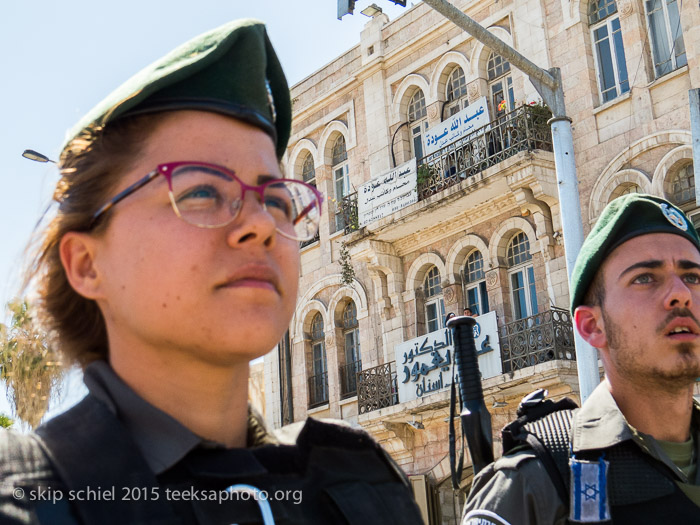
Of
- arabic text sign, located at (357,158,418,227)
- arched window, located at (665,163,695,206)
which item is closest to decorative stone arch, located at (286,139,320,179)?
arabic text sign, located at (357,158,418,227)

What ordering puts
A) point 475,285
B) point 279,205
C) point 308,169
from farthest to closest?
1. point 308,169
2. point 475,285
3. point 279,205

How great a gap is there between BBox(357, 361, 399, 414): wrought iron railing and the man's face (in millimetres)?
15685

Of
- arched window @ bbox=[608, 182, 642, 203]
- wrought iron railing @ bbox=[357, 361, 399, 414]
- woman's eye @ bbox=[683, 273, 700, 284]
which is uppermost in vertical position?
arched window @ bbox=[608, 182, 642, 203]

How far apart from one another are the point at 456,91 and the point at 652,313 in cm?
1682

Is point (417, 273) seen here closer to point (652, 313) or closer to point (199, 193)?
point (652, 313)

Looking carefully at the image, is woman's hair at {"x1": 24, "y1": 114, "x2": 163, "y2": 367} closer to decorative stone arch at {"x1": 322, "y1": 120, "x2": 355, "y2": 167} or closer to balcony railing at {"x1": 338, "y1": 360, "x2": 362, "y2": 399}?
balcony railing at {"x1": 338, "y1": 360, "x2": 362, "y2": 399}

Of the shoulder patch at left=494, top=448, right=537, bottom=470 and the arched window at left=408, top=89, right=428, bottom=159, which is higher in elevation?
the arched window at left=408, top=89, right=428, bottom=159

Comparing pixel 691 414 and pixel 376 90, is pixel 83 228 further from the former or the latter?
pixel 376 90

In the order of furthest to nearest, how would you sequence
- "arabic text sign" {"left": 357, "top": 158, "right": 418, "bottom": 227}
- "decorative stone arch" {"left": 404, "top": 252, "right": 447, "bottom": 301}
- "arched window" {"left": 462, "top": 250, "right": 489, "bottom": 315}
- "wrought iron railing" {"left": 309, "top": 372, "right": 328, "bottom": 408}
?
"wrought iron railing" {"left": 309, "top": 372, "right": 328, "bottom": 408} → "decorative stone arch" {"left": 404, "top": 252, "right": 447, "bottom": 301} → "arabic text sign" {"left": 357, "top": 158, "right": 418, "bottom": 227} → "arched window" {"left": 462, "top": 250, "right": 489, "bottom": 315}

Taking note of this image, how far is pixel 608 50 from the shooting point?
54.6 feet

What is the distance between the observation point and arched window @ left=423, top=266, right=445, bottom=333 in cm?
1922

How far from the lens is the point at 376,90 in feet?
69.6

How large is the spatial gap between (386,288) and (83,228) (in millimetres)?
18416

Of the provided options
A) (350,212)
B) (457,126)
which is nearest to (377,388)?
(350,212)
